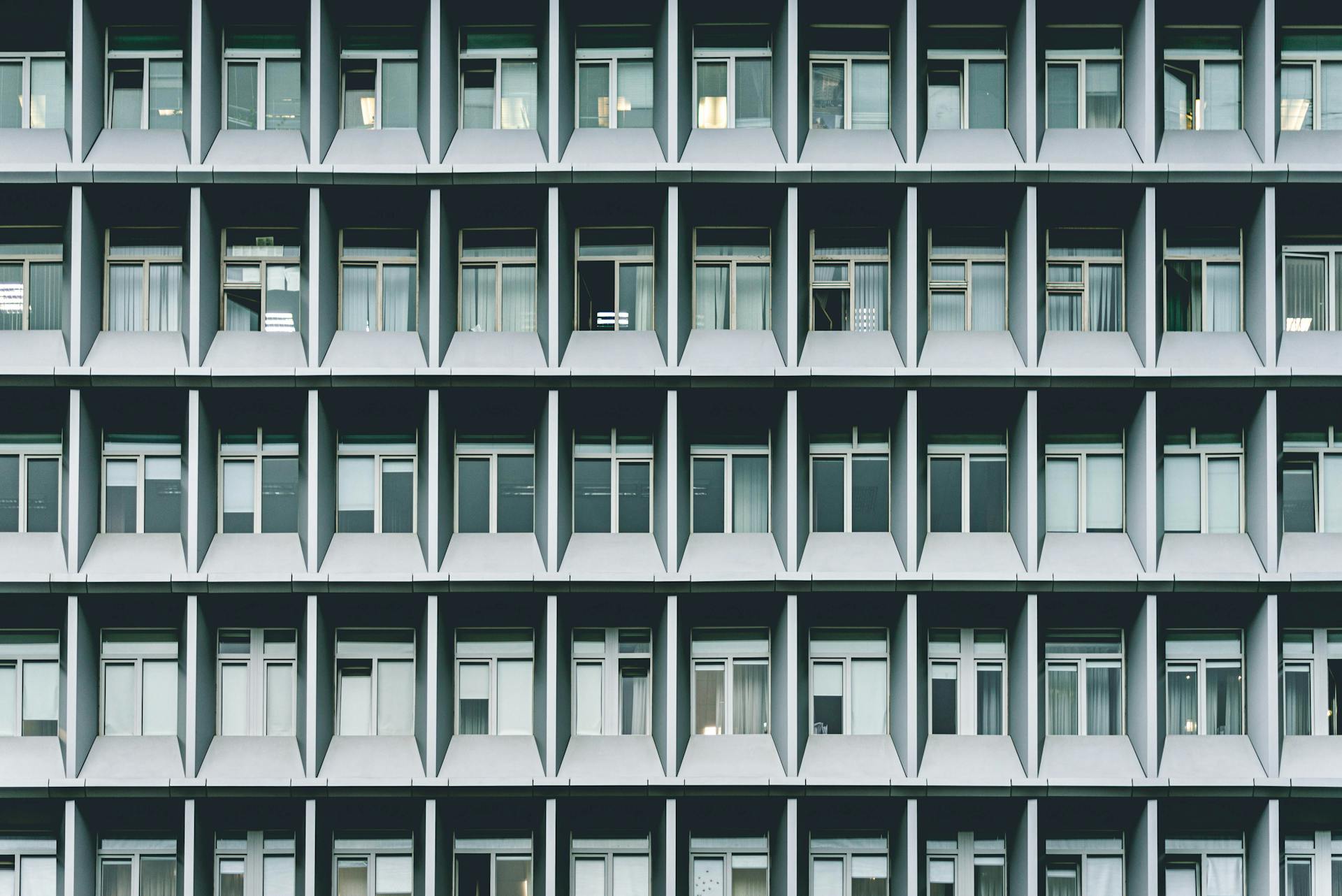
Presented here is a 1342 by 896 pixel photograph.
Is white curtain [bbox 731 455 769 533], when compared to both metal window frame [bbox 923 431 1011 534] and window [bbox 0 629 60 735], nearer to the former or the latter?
metal window frame [bbox 923 431 1011 534]

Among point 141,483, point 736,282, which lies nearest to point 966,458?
point 736,282

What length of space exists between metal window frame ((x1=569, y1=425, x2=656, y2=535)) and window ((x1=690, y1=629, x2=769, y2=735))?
2.13 m

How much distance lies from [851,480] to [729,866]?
6.46m

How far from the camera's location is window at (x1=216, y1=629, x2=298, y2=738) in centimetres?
1716

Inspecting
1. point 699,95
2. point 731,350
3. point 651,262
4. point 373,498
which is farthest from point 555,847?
point 699,95

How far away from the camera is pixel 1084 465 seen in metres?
17.3

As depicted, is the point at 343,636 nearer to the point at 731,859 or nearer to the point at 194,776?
the point at 194,776

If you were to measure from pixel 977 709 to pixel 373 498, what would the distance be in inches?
404

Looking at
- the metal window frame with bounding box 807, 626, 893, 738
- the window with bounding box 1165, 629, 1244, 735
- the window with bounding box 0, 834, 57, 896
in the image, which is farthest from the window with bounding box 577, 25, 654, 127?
the window with bounding box 0, 834, 57, 896

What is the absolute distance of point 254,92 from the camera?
17531 mm

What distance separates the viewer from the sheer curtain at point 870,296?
17438mm

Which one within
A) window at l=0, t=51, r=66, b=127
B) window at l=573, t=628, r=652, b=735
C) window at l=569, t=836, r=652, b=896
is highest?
window at l=0, t=51, r=66, b=127

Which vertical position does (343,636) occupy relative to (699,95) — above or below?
below

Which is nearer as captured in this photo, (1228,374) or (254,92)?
(1228,374)
